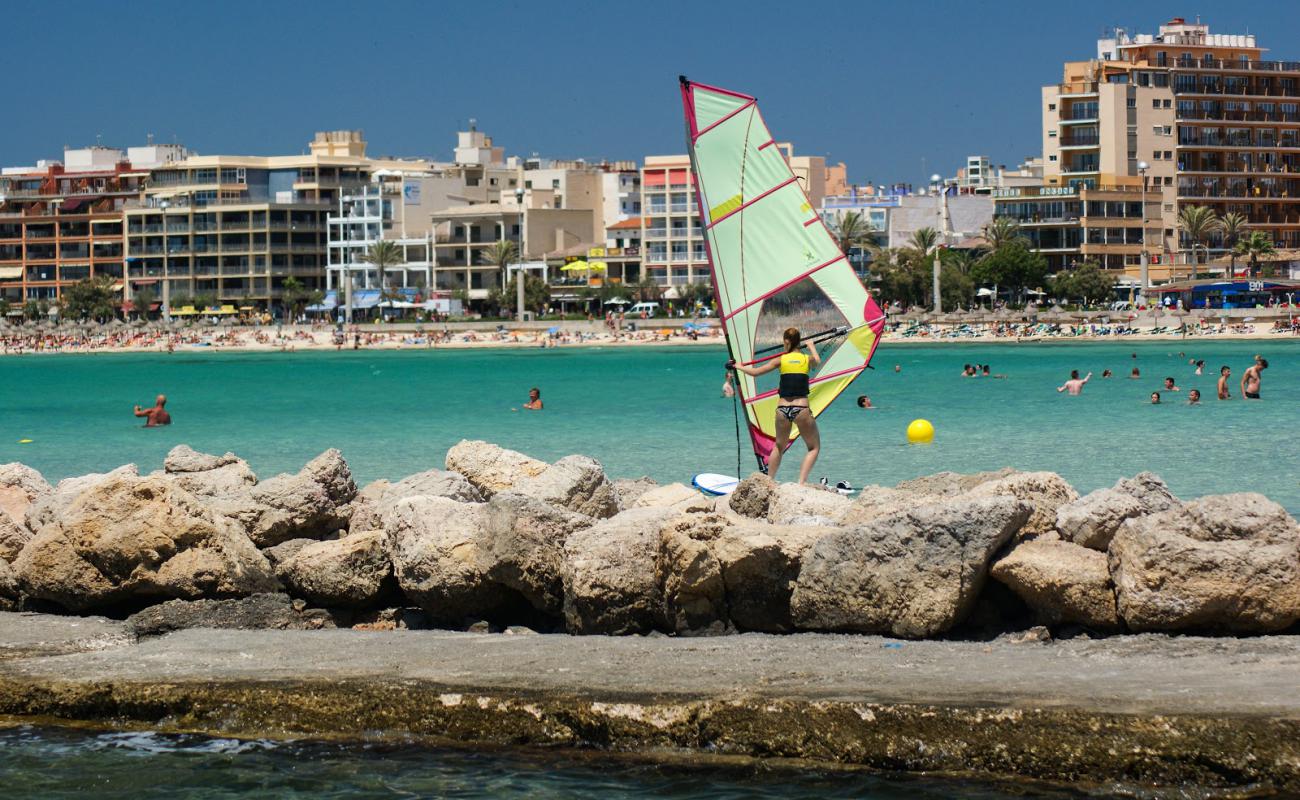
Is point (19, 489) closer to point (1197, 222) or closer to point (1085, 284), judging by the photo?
point (1085, 284)

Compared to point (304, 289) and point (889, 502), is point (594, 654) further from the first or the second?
point (304, 289)

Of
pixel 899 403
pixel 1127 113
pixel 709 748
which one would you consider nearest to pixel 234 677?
pixel 709 748

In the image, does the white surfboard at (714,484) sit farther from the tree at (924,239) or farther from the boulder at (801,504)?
the tree at (924,239)

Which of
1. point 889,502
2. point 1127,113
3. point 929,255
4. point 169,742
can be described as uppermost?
point 1127,113

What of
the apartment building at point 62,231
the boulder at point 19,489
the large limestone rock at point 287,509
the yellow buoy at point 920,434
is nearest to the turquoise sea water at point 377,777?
the large limestone rock at point 287,509

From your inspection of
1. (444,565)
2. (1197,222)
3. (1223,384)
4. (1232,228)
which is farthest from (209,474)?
(1232,228)

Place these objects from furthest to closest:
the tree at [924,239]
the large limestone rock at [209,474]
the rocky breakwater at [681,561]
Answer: the tree at [924,239], the large limestone rock at [209,474], the rocky breakwater at [681,561]

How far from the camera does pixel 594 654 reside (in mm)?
8109

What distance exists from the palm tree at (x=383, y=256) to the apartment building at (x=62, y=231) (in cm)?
2209

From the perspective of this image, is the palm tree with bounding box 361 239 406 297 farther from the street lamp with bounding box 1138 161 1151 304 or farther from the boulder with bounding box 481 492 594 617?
the boulder with bounding box 481 492 594 617

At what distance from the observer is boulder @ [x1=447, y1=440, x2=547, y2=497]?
40.2 feet

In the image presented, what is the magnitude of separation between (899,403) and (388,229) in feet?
273

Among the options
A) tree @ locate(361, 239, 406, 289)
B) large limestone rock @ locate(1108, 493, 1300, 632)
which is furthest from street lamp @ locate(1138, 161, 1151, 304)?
large limestone rock @ locate(1108, 493, 1300, 632)

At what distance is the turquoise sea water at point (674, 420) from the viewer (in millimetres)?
21797
